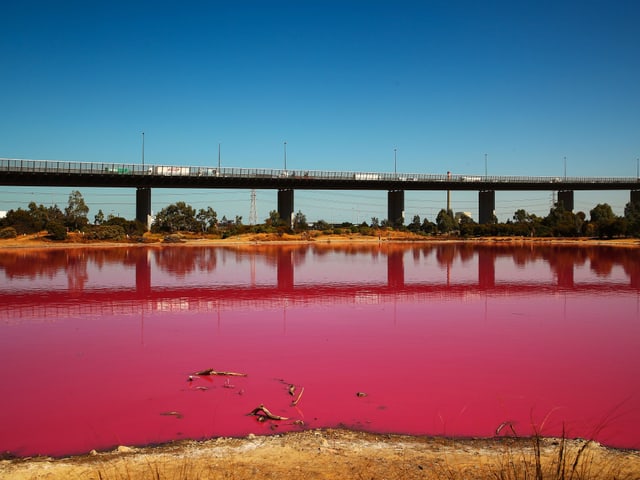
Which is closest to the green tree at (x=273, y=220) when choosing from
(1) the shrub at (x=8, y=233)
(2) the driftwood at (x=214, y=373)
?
(1) the shrub at (x=8, y=233)

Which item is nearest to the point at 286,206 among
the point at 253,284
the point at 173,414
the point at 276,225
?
the point at 276,225

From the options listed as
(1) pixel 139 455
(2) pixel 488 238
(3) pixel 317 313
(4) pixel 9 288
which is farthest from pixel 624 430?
(2) pixel 488 238

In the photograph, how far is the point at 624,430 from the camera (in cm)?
706

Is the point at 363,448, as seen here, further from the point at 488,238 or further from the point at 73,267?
the point at 488,238

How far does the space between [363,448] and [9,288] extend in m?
20.5

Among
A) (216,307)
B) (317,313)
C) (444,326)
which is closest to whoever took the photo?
(444,326)

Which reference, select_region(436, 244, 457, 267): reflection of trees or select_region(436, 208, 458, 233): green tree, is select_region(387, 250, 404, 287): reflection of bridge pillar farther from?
select_region(436, 208, 458, 233): green tree

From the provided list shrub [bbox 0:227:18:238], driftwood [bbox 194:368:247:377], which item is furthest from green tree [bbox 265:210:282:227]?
driftwood [bbox 194:368:247:377]

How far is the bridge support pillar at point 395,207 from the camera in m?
86.9

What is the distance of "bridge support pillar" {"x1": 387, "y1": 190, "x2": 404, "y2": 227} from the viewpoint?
86.9 meters

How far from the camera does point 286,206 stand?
80.6m

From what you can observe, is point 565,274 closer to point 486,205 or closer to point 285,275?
point 285,275

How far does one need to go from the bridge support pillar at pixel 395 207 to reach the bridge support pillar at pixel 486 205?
1545cm

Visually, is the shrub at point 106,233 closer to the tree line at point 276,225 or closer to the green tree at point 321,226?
the tree line at point 276,225
